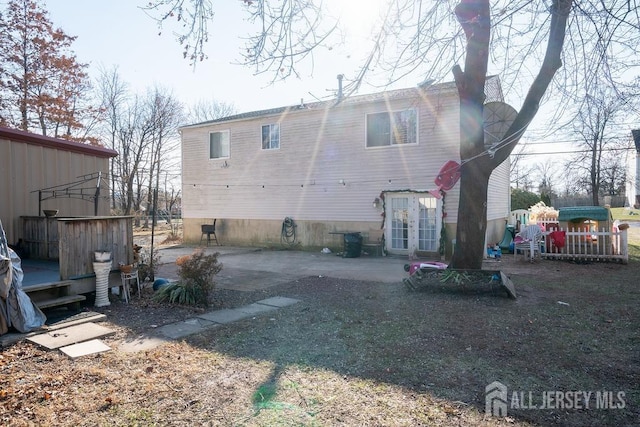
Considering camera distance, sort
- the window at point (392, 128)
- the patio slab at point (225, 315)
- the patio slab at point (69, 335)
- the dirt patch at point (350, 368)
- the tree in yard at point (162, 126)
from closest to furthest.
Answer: the dirt patch at point (350, 368)
the patio slab at point (69, 335)
the patio slab at point (225, 315)
the window at point (392, 128)
the tree in yard at point (162, 126)

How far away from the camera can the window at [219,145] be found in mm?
16734

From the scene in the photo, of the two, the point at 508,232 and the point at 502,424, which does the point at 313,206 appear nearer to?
the point at 508,232

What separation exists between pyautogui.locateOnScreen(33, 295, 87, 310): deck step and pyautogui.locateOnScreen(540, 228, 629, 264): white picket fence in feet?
36.7

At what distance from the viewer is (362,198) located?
13758mm

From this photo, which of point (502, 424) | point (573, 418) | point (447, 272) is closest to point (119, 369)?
point (502, 424)

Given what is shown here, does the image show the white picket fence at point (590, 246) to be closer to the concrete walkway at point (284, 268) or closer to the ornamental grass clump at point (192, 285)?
the concrete walkway at point (284, 268)

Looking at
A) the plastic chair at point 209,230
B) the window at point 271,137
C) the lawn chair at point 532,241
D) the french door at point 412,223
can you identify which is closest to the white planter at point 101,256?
the french door at point 412,223

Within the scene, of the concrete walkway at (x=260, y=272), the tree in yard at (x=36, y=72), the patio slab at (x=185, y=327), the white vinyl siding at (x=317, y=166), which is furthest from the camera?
the tree in yard at (x=36, y=72)

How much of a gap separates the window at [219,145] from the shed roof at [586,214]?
40.4 feet

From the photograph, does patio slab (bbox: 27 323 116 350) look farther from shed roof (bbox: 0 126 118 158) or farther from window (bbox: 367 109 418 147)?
window (bbox: 367 109 418 147)

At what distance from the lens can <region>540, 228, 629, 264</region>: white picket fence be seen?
1045 centimetres

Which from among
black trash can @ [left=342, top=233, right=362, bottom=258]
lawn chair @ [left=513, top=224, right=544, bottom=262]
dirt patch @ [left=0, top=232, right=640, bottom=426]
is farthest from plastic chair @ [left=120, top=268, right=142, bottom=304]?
lawn chair @ [left=513, top=224, right=544, bottom=262]

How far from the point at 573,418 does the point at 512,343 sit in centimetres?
162

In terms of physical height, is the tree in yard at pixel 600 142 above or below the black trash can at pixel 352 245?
above
